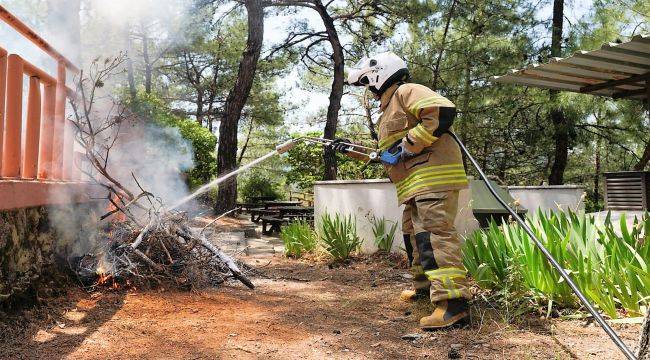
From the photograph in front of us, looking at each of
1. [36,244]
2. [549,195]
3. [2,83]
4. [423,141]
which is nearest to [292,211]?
[549,195]

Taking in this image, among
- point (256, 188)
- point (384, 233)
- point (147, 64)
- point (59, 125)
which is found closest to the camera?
point (59, 125)

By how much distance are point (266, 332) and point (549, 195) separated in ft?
22.5

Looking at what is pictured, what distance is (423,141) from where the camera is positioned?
306 cm

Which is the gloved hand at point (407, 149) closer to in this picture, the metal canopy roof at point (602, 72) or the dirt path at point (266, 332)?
the dirt path at point (266, 332)

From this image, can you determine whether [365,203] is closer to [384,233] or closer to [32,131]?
[384,233]

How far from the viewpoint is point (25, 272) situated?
297 cm

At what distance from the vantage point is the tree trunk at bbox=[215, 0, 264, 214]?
34.5 ft

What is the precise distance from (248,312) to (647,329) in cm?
231

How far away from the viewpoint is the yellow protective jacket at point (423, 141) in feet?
10.1

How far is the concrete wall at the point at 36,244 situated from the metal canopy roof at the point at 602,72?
479 cm

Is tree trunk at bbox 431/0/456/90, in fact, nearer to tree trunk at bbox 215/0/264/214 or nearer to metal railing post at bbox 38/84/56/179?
tree trunk at bbox 215/0/264/214

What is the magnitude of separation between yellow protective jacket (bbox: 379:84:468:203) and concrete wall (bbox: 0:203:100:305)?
2348 millimetres

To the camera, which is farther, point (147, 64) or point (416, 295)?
point (147, 64)

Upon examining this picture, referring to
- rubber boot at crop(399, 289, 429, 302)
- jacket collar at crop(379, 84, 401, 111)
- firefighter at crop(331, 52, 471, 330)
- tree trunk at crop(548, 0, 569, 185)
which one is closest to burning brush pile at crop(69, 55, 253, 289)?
rubber boot at crop(399, 289, 429, 302)
